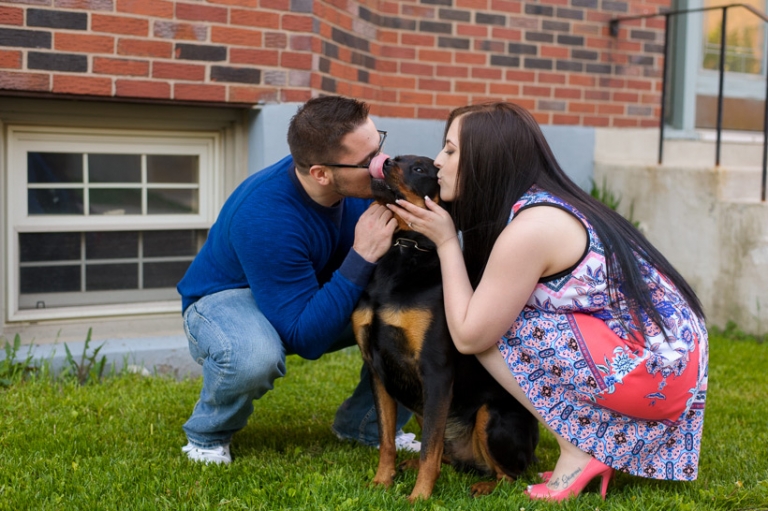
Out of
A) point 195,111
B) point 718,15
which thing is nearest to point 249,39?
point 195,111

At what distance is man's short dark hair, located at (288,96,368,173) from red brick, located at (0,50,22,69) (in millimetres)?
1744

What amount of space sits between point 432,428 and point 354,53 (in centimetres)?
282

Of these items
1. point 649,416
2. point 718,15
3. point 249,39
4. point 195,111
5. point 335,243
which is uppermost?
point 718,15

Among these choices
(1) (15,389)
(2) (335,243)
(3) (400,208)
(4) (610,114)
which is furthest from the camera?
(4) (610,114)

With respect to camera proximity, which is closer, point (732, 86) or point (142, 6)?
point (142, 6)

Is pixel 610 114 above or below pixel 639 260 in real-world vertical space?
above

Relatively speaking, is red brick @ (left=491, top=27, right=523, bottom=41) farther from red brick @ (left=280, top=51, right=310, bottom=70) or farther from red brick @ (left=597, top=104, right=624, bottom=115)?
red brick @ (left=280, top=51, right=310, bottom=70)

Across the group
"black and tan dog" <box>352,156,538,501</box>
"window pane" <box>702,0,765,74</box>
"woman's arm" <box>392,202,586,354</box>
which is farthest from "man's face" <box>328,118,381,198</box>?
"window pane" <box>702,0,765,74</box>

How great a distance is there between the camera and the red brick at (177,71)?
14.0ft

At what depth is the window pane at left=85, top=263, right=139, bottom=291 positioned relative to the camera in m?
4.59

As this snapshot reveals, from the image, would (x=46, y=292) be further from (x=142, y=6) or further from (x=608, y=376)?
(x=608, y=376)

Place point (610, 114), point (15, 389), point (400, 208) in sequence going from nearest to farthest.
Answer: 1. point (400, 208)
2. point (15, 389)
3. point (610, 114)

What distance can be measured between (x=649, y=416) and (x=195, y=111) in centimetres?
305

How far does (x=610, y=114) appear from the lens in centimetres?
589
